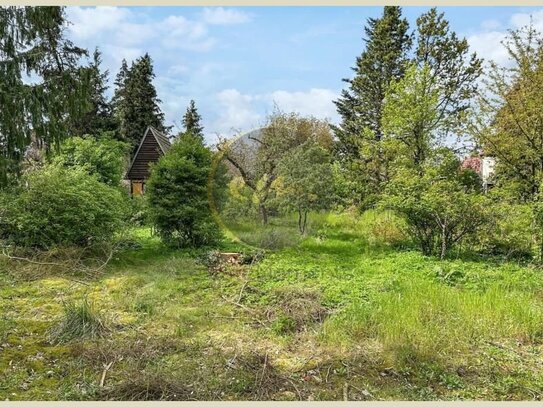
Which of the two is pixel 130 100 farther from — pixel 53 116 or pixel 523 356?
pixel 523 356

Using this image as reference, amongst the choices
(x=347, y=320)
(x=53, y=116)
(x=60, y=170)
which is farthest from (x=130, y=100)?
(x=347, y=320)

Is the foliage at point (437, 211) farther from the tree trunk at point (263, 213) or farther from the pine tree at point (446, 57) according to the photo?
the pine tree at point (446, 57)

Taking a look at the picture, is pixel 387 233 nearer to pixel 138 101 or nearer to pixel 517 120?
pixel 517 120

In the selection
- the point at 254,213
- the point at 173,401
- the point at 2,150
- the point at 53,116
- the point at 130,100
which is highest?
the point at 130,100

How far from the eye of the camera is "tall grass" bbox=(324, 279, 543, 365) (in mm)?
4406

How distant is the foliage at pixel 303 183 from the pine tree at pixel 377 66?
30.9ft

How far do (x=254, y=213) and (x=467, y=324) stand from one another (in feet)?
19.2

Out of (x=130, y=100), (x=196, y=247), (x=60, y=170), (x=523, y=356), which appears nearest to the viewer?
(x=523, y=356)

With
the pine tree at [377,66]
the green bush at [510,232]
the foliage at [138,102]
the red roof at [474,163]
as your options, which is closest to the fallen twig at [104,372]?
the green bush at [510,232]


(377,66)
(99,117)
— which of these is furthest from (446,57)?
(99,117)

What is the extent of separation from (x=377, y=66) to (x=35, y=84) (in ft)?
59.0

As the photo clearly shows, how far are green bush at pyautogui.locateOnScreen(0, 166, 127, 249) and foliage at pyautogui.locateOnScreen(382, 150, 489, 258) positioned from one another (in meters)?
6.35

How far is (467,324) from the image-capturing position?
4.94 meters

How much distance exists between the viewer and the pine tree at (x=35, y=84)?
4926 mm
